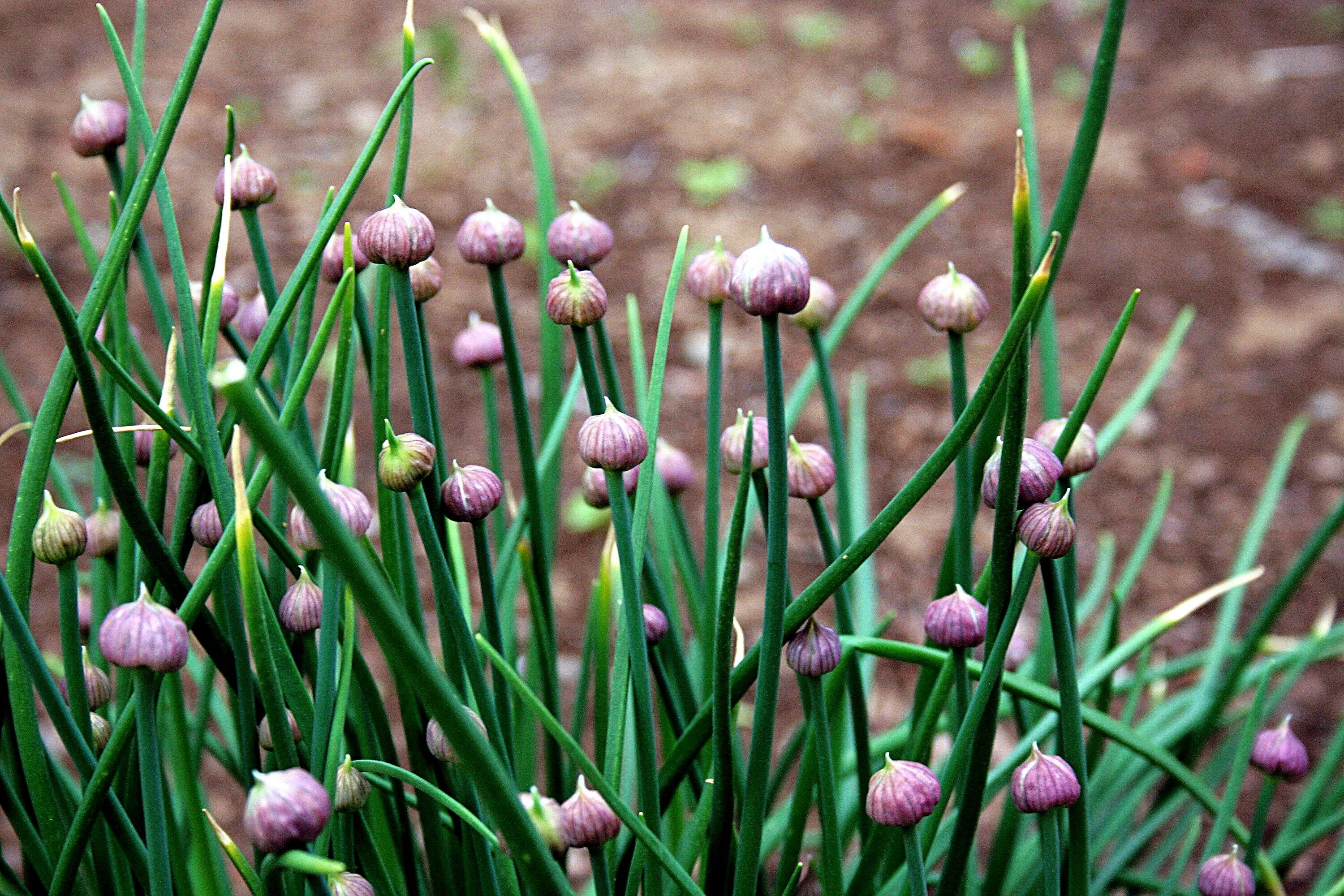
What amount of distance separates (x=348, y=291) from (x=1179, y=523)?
164 centimetres

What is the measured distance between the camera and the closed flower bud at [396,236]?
537 mm

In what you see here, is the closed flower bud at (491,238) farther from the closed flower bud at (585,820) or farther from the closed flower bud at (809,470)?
the closed flower bud at (585,820)

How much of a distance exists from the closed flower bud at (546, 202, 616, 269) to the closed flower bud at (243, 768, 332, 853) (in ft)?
1.14

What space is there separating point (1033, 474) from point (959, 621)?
84 millimetres

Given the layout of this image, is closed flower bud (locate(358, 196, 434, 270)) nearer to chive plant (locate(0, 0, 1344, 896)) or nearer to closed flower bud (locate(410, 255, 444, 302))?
chive plant (locate(0, 0, 1344, 896))

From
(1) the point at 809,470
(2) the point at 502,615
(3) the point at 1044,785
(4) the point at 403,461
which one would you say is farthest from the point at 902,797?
(2) the point at 502,615

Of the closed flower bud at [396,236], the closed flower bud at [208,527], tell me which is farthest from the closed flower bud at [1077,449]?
the closed flower bud at [208,527]

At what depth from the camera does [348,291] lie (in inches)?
22.7

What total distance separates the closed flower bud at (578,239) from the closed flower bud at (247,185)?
0.16m

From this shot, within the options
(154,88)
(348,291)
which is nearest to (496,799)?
(348,291)

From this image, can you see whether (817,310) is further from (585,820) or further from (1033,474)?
(585,820)

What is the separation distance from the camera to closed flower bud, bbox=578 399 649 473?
541 mm

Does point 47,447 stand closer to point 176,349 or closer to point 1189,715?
point 176,349

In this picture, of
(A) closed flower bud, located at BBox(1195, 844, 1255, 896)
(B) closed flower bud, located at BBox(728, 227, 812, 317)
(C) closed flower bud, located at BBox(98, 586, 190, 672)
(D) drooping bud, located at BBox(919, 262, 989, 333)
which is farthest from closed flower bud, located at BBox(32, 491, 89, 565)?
(A) closed flower bud, located at BBox(1195, 844, 1255, 896)
